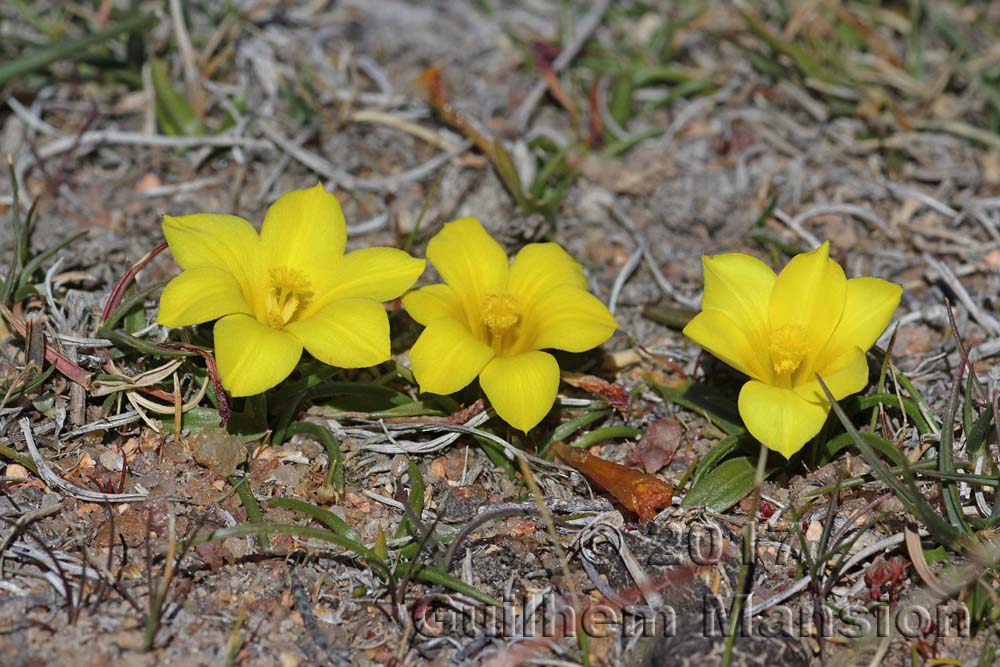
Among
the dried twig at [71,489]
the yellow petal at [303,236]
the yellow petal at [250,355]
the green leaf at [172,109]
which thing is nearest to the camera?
the yellow petal at [250,355]

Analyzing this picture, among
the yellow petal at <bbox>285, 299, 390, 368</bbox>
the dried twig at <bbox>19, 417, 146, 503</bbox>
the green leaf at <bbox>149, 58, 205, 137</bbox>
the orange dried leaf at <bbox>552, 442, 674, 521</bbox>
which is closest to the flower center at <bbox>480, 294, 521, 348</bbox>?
the yellow petal at <bbox>285, 299, 390, 368</bbox>

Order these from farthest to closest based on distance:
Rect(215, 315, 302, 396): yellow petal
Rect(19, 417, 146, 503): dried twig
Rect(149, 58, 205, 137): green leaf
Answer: Rect(149, 58, 205, 137): green leaf, Rect(19, 417, 146, 503): dried twig, Rect(215, 315, 302, 396): yellow petal

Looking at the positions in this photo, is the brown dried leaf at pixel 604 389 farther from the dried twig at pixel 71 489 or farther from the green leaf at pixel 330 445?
the dried twig at pixel 71 489

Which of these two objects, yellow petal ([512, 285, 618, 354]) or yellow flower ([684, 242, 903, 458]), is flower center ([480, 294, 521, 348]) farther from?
yellow flower ([684, 242, 903, 458])

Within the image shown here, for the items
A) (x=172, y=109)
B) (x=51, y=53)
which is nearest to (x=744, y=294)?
(x=172, y=109)

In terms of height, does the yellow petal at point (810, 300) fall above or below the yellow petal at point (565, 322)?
above

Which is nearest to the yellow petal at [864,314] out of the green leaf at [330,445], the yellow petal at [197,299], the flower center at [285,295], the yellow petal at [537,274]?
the yellow petal at [537,274]

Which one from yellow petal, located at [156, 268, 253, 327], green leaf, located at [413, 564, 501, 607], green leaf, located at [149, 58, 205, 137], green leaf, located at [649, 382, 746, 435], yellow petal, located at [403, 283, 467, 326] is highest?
yellow petal, located at [156, 268, 253, 327]
